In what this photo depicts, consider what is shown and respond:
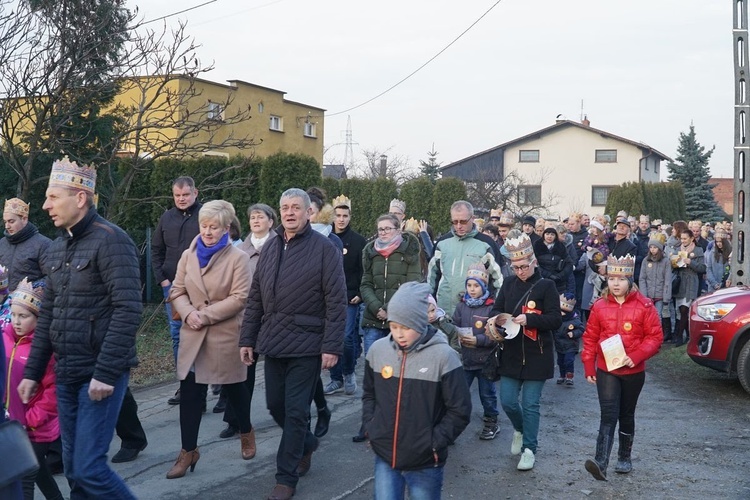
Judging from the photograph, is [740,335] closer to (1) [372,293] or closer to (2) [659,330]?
(2) [659,330]

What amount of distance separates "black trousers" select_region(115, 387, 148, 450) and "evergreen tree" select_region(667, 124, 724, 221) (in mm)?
48396

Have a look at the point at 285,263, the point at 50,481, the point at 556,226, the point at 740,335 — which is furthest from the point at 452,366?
the point at 556,226

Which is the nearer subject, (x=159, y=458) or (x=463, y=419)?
(x=463, y=419)

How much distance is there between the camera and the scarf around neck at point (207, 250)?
6590mm

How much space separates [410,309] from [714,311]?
7456 mm

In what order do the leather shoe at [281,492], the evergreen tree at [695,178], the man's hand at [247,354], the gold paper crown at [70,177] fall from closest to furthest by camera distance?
the gold paper crown at [70,177]
the leather shoe at [281,492]
the man's hand at [247,354]
the evergreen tree at [695,178]

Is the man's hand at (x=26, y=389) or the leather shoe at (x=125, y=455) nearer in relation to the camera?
Result: the man's hand at (x=26, y=389)

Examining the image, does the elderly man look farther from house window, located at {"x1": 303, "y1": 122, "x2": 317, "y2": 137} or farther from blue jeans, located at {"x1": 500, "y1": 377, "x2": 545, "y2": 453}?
house window, located at {"x1": 303, "y1": 122, "x2": 317, "y2": 137}

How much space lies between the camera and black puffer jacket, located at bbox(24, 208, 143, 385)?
475cm

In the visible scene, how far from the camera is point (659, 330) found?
22.1 feet

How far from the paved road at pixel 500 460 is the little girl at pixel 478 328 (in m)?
0.24

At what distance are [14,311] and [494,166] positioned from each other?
54.9 m

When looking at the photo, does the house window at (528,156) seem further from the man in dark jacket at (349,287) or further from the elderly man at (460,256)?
the elderly man at (460,256)

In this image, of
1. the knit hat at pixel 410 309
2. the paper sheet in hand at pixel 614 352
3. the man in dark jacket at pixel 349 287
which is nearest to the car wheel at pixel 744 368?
the paper sheet in hand at pixel 614 352
